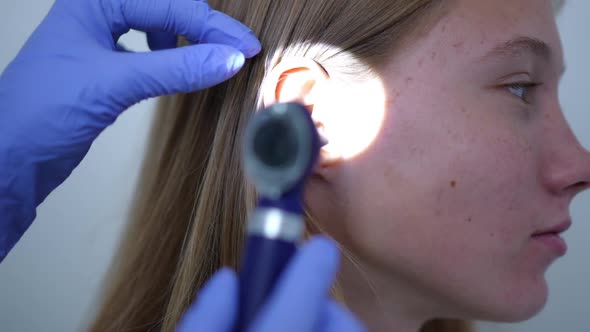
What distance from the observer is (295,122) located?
413mm

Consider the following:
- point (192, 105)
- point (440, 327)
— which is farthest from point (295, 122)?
point (440, 327)

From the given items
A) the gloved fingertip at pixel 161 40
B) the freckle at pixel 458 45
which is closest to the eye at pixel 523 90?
the freckle at pixel 458 45

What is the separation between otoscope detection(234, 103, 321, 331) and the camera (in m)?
0.41

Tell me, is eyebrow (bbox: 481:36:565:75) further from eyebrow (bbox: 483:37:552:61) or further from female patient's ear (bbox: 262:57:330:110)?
female patient's ear (bbox: 262:57:330:110)

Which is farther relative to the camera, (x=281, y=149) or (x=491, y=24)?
(x=491, y=24)

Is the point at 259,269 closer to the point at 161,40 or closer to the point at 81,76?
the point at 81,76

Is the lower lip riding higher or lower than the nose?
lower

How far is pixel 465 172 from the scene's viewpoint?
2.36 feet

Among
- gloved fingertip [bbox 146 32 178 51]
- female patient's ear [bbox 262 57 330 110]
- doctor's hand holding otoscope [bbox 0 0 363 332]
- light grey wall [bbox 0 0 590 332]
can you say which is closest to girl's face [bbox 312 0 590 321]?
female patient's ear [bbox 262 57 330 110]

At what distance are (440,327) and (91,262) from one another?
40.0 inches

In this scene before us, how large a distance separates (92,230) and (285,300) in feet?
3.89

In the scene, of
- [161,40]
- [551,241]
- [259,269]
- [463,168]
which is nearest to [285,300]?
[259,269]

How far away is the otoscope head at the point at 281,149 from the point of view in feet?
1.35

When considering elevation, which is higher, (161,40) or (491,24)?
(491,24)
